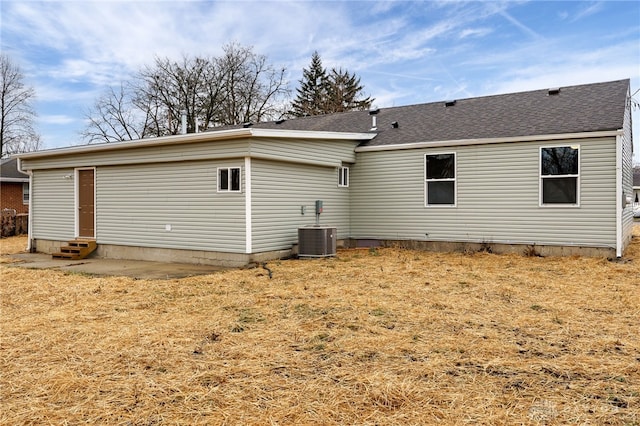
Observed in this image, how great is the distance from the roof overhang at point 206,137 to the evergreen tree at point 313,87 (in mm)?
25594

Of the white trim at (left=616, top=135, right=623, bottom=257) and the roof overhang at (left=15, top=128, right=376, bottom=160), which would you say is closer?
the roof overhang at (left=15, top=128, right=376, bottom=160)

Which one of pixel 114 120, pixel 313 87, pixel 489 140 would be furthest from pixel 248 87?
pixel 489 140

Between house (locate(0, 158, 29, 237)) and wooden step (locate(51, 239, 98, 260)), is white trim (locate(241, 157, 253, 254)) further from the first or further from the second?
house (locate(0, 158, 29, 237))

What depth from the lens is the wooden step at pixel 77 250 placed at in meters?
11.4

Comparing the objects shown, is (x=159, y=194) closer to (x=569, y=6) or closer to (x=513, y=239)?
(x=513, y=239)

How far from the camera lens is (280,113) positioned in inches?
1241

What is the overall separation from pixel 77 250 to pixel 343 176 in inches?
270

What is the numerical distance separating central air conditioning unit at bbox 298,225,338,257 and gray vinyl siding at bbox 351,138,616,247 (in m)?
2.48

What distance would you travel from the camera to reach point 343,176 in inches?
494

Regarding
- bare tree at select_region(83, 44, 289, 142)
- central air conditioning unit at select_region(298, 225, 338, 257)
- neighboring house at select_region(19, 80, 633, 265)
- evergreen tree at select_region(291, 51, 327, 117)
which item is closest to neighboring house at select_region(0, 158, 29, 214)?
bare tree at select_region(83, 44, 289, 142)

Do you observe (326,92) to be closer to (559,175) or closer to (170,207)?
(170,207)

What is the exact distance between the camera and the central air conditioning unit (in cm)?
1023

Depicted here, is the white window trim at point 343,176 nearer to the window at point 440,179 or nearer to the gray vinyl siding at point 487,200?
the gray vinyl siding at point 487,200

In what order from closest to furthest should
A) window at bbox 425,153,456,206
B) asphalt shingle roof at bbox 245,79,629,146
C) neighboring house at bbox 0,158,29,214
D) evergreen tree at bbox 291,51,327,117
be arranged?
asphalt shingle roof at bbox 245,79,629,146
window at bbox 425,153,456,206
neighboring house at bbox 0,158,29,214
evergreen tree at bbox 291,51,327,117
